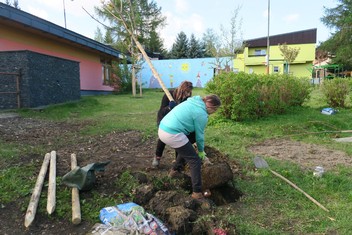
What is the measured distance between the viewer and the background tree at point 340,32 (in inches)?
1432

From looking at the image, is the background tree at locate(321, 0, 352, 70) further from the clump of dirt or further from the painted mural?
the clump of dirt

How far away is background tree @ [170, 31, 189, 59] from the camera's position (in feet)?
155

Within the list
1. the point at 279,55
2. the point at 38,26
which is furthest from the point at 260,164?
the point at 279,55

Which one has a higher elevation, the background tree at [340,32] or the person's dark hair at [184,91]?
the background tree at [340,32]

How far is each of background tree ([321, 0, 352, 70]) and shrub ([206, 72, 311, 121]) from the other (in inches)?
1186

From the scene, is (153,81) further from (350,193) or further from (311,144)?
(350,193)

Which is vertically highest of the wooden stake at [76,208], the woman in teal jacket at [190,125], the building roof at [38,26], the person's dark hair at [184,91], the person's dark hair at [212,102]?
the building roof at [38,26]

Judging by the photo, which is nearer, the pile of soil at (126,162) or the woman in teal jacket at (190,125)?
the pile of soil at (126,162)

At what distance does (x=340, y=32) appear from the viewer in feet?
125

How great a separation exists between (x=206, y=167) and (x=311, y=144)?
4.19 meters

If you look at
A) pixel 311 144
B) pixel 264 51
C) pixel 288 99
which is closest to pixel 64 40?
pixel 288 99

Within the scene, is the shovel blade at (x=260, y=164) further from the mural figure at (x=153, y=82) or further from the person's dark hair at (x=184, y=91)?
the mural figure at (x=153, y=82)

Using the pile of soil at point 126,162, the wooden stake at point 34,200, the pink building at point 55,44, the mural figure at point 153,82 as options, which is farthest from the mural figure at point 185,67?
the wooden stake at point 34,200

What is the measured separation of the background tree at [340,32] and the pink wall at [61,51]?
2850 cm
